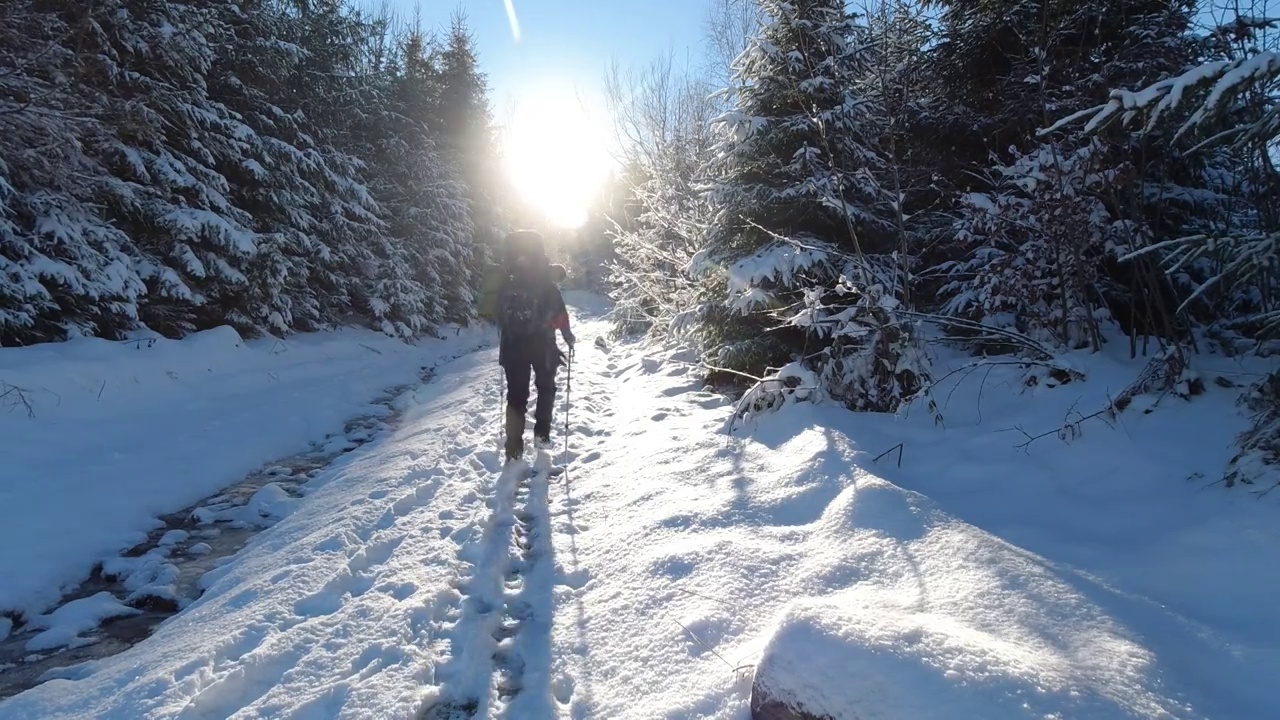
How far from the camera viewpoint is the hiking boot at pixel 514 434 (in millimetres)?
5781

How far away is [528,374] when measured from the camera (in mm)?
6059

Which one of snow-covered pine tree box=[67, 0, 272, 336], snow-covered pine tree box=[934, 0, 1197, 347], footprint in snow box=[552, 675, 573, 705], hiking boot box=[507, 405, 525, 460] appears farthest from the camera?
snow-covered pine tree box=[67, 0, 272, 336]

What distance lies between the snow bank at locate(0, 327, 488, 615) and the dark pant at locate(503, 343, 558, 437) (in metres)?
2.23

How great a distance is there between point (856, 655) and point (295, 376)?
9904 millimetres

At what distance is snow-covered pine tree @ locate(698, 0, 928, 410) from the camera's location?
6645 mm

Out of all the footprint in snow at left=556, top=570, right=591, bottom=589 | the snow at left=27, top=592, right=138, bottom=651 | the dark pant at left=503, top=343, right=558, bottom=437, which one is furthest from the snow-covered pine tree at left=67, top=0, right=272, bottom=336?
the footprint in snow at left=556, top=570, right=591, bottom=589

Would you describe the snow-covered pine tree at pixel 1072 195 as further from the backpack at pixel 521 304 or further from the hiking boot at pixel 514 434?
the hiking boot at pixel 514 434

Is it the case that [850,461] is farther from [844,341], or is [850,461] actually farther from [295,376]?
A: [295,376]

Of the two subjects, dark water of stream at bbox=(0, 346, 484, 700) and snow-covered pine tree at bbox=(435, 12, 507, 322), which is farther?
snow-covered pine tree at bbox=(435, 12, 507, 322)

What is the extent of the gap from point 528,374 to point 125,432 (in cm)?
408

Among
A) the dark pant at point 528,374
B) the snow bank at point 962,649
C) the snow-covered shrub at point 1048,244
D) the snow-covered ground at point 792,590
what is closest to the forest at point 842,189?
the snow-covered shrub at point 1048,244

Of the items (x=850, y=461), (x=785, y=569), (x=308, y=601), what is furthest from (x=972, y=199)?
(x=308, y=601)

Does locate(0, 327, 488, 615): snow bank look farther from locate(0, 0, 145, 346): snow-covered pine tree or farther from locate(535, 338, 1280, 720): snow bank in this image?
locate(535, 338, 1280, 720): snow bank

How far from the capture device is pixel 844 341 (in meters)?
5.94
